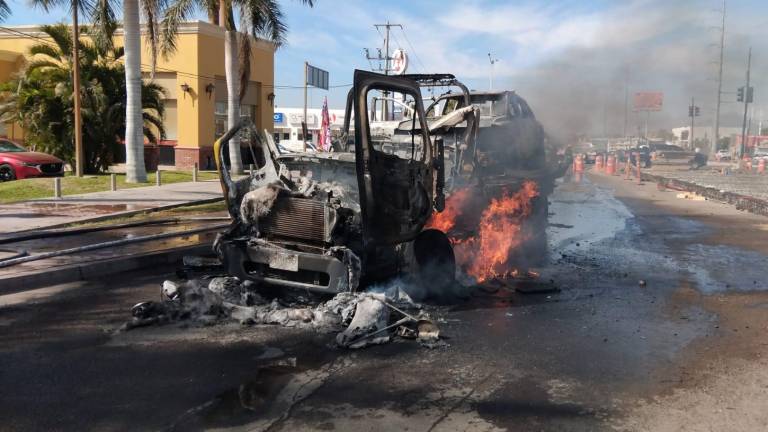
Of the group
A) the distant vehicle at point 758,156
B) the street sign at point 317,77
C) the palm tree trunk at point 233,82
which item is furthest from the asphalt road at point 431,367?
the distant vehicle at point 758,156

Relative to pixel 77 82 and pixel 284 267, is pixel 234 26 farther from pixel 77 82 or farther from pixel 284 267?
pixel 284 267

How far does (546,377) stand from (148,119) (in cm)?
2452

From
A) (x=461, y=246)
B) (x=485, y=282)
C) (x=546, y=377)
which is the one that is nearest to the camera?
(x=546, y=377)

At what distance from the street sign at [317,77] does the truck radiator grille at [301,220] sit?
129 ft

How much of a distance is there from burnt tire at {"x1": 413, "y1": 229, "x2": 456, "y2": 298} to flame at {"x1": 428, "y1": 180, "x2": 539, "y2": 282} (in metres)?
0.85

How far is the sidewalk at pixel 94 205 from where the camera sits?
12141mm

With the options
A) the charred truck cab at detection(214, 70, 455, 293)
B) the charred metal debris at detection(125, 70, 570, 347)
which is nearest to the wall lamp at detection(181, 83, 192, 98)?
the charred metal debris at detection(125, 70, 570, 347)

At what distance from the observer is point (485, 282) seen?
24.3 ft

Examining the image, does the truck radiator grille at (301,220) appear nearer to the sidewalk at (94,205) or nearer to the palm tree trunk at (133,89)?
the sidewalk at (94,205)

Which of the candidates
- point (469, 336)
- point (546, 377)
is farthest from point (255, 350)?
point (546, 377)

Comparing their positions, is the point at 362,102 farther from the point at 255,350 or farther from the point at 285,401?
the point at 285,401

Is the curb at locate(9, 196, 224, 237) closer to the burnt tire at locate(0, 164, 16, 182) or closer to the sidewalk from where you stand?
the sidewalk

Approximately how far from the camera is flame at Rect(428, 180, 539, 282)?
7.95m

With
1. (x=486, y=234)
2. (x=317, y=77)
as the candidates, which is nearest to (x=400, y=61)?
(x=317, y=77)
